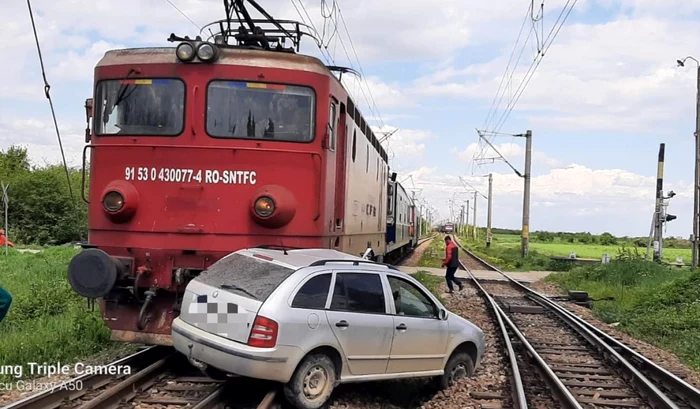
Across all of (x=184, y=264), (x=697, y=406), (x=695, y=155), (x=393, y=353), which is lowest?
(x=697, y=406)

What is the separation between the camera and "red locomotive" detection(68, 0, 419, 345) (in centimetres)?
840

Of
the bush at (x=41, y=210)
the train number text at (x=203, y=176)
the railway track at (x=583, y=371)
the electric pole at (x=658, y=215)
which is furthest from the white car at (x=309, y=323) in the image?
the bush at (x=41, y=210)

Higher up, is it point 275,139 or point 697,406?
point 275,139

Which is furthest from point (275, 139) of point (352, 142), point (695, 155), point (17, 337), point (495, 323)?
point (695, 155)

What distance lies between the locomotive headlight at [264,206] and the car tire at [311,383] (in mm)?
2119

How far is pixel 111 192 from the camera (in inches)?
332

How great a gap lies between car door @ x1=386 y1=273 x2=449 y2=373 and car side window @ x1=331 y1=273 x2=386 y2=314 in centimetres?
19

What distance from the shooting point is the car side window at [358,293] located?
707 cm

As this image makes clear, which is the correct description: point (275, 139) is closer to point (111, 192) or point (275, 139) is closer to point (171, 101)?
point (171, 101)

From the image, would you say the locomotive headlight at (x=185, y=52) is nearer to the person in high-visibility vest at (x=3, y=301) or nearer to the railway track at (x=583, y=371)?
the person in high-visibility vest at (x=3, y=301)

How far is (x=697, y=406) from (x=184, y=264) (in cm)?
608

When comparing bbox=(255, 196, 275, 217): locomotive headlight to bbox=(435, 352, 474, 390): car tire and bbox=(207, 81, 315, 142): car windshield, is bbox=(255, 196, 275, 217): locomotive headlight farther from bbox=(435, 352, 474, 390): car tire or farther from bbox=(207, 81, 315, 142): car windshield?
bbox=(435, 352, 474, 390): car tire

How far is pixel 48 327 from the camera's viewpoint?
10031 millimetres

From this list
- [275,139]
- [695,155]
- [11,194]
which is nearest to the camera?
[275,139]
